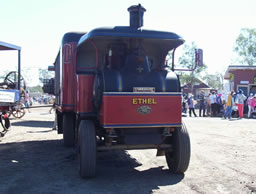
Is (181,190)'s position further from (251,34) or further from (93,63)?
(251,34)

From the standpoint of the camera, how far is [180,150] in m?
5.44

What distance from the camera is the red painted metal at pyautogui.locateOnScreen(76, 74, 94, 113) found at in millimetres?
Answer: 5707

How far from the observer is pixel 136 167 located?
6211 mm

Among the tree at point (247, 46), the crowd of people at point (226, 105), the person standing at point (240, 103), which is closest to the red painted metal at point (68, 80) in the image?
the crowd of people at point (226, 105)

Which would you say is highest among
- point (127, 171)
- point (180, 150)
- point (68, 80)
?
point (68, 80)

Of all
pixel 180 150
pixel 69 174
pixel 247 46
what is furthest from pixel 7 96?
pixel 247 46

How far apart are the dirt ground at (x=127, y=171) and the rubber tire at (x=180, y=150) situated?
17 cm

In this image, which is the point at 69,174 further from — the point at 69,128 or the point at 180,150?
the point at 69,128

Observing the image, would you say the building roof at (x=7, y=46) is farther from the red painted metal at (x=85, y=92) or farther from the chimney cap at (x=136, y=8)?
the chimney cap at (x=136, y=8)

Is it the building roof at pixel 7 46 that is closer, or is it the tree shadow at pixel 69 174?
the tree shadow at pixel 69 174

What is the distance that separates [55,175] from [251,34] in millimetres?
64786

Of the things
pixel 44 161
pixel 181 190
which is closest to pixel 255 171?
pixel 181 190

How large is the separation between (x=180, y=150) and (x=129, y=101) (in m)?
1.24

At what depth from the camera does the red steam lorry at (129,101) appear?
16.7 feet
